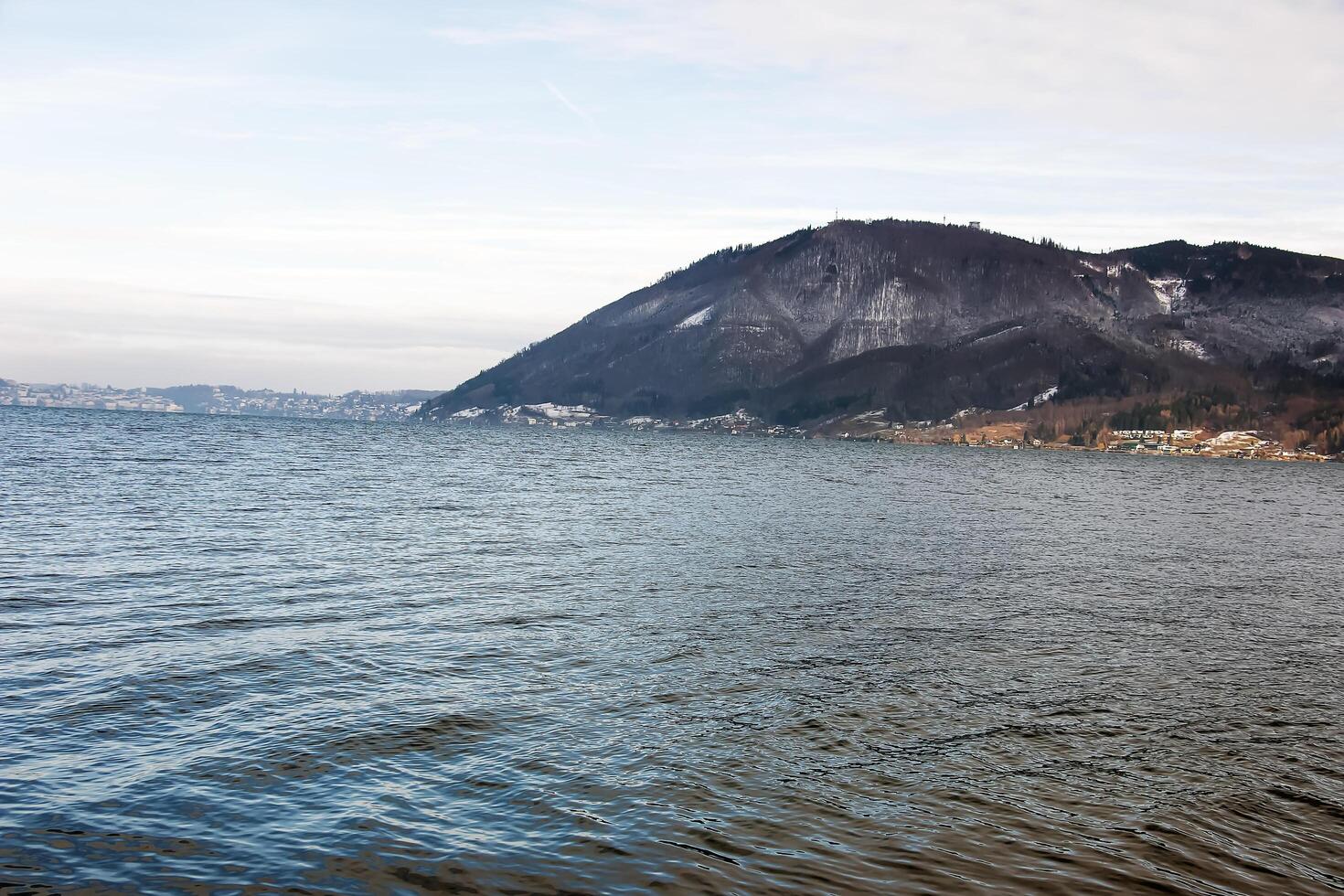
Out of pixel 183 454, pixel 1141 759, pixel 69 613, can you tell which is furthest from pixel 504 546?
pixel 183 454

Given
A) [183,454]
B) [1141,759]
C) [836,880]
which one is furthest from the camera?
[183,454]

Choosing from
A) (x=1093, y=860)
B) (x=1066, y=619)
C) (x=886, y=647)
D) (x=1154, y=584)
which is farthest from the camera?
(x=1154, y=584)

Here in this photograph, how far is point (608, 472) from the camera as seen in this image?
130125mm

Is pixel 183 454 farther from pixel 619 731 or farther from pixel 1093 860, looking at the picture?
pixel 1093 860

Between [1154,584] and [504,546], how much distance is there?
33298 millimetres

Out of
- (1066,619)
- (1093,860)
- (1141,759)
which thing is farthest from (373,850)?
(1066,619)

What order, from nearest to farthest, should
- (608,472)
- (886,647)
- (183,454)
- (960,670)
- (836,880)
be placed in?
(836,880) → (960,670) → (886,647) → (183,454) → (608,472)

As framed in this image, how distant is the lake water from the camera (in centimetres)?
1505

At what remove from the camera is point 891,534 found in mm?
62688

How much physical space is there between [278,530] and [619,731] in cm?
3956

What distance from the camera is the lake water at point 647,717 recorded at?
49.4 ft

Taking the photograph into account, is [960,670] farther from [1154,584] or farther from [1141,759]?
[1154,584]

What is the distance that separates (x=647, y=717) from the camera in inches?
872

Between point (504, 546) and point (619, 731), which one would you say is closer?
point (619, 731)
